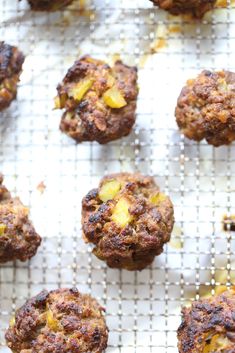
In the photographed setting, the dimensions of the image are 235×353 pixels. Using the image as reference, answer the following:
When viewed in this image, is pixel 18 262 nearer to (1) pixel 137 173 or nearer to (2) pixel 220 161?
(1) pixel 137 173

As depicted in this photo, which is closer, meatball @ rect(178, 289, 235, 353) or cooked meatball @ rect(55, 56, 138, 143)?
meatball @ rect(178, 289, 235, 353)

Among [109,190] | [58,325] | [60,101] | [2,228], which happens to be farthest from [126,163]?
[58,325]

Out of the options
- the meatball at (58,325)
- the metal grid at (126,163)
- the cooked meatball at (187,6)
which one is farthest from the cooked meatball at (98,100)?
the meatball at (58,325)

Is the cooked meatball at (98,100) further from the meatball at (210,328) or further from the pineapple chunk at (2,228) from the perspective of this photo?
the meatball at (210,328)

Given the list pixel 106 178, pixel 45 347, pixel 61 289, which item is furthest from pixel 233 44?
pixel 45 347

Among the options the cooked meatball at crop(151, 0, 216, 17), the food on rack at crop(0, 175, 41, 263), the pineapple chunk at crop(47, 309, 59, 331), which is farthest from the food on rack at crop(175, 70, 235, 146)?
the pineapple chunk at crop(47, 309, 59, 331)

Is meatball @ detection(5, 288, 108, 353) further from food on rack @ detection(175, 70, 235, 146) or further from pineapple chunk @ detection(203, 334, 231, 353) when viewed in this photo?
food on rack @ detection(175, 70, 235, 146)
